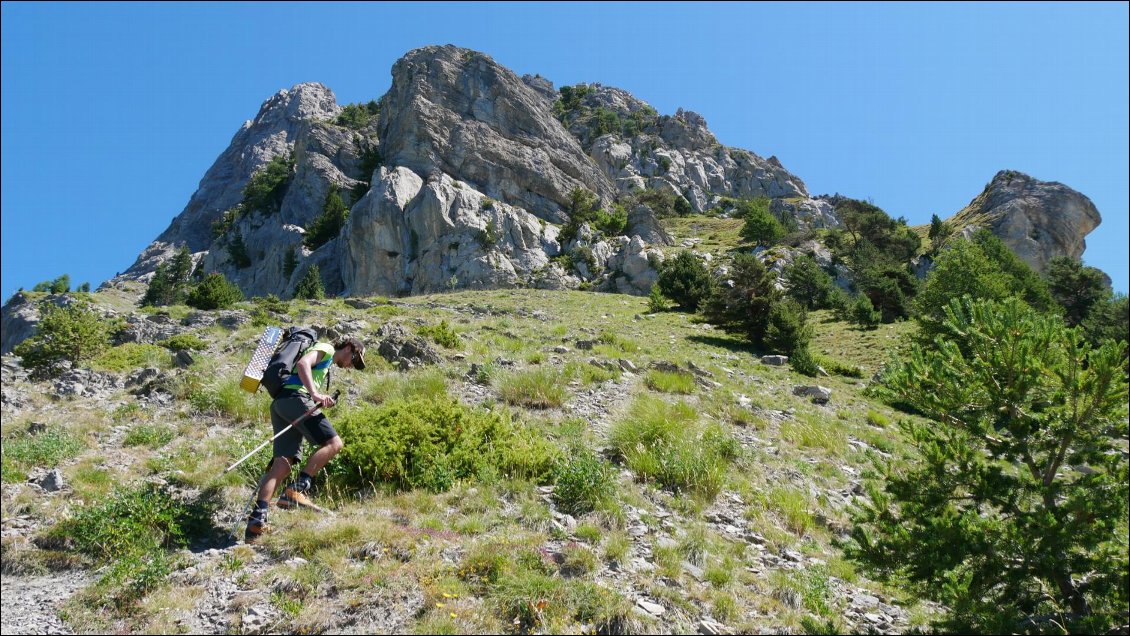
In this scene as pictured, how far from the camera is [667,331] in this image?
1012 inches

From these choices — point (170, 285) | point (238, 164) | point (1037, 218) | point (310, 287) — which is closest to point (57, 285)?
point (170, 285)

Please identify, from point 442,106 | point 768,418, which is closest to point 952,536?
point 768,418

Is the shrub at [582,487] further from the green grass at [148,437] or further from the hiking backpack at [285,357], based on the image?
the green grass at [148,437]

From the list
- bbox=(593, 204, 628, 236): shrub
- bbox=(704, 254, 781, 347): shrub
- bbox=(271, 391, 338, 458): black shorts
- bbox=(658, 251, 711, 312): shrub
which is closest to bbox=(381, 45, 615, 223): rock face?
bbox=(593, 204, 628, 236): shrub

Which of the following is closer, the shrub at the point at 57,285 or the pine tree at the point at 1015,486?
the pine tree at the point at 1015,486

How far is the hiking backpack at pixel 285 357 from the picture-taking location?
6164 mm

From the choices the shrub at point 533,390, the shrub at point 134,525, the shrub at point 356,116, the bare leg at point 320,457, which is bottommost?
the shrub at point 134,525

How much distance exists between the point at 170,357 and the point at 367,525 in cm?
969

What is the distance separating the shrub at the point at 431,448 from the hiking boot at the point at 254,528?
1.15 meters

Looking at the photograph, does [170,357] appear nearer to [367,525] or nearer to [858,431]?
[367,525]

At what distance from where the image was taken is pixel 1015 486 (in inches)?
181

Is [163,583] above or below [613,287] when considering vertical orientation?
below

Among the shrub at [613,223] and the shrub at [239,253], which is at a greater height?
the shrub at [613,223]

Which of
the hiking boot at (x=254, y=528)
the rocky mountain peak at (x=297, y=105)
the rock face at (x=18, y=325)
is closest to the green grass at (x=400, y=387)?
the hiking boot at (x=254, y=528)
